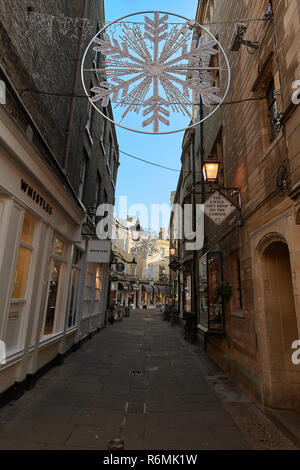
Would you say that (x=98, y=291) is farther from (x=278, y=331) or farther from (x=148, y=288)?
(x=148, y=288)

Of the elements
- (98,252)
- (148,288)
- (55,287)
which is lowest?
Result: (55,287)

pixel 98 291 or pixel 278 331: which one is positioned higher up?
pixel 98 291

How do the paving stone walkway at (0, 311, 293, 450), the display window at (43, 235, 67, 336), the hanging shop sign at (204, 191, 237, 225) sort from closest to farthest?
the paving stone walkway at (0, 311, 293, 450)
the hanging shop sign at (204, 191, 237, 225)
the display window at (43, 235, 67, 336)

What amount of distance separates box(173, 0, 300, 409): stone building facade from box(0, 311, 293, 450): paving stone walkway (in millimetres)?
858

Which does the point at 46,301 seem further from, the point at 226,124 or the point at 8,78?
the point at 226,124

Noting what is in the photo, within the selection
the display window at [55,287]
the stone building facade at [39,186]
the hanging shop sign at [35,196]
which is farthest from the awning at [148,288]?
the hanging shop sign at [35,196]

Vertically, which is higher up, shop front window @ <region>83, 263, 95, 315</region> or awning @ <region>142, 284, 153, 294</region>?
awning @ <region>142, 284, 153, 294</region>

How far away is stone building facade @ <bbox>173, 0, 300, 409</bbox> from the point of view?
13.1 feet

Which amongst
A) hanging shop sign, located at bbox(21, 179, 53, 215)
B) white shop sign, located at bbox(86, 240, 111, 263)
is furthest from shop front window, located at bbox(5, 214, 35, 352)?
white shop sign, located at bbox(86, 240, 111, 263)

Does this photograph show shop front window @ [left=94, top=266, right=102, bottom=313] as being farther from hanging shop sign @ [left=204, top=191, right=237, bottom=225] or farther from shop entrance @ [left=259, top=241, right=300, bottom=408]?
shop entrance @ [left=259, top=241, right=300, bottom=408]

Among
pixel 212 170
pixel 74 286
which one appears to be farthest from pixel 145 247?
pixel 212 170

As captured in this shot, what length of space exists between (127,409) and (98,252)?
536cm

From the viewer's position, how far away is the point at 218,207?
6.07 m
